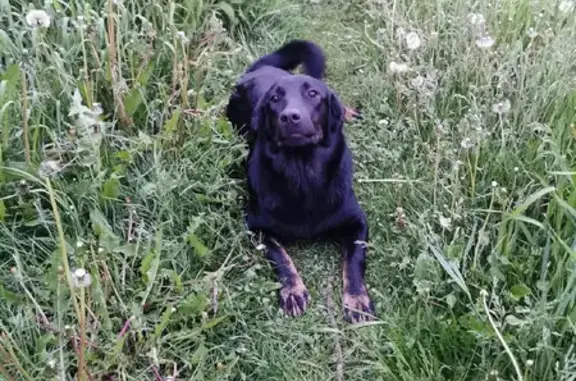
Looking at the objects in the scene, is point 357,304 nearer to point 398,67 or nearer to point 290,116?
point 290,116

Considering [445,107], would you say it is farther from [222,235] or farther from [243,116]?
[222,235]

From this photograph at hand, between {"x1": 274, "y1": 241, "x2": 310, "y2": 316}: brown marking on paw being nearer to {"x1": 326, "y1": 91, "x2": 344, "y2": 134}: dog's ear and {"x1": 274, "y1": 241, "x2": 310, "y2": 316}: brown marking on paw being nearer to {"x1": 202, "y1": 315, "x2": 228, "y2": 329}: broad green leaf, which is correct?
{"x1": 202, "y1": 315, "x2": 228, "y2": 329}: broad green leaf

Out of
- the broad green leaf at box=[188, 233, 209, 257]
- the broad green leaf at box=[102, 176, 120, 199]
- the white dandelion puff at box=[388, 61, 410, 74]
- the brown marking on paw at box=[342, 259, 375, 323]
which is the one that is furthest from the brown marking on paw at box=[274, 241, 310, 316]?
the white dandelion puff at box=[388, 61, 410, 74]

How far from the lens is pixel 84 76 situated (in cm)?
294

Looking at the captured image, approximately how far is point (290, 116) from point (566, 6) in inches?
60.1

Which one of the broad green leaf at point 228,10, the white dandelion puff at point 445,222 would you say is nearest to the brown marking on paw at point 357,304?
the white dandelion puff at point 445,222

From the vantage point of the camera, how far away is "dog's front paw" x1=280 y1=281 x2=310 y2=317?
8.72 feet

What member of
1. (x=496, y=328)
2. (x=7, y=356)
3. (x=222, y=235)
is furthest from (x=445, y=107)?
(x=7, y=356)

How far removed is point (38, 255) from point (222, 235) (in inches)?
26.3

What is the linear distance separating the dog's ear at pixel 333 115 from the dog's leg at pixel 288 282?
0.49 m

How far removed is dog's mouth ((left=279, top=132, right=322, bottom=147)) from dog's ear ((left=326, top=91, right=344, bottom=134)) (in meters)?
0.12

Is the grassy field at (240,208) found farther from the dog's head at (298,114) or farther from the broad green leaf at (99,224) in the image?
the dog's head at (298,114)

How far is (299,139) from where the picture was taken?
Result: 2.68 m

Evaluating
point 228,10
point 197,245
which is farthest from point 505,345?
point 228,10
